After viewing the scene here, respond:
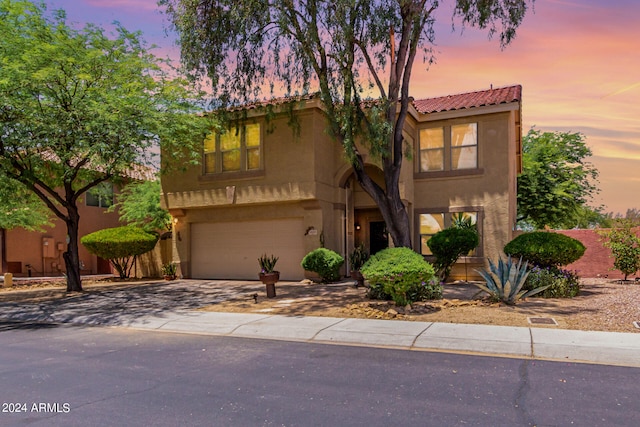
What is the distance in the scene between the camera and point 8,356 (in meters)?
8.41

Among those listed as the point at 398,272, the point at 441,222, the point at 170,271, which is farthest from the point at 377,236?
the point at 398,272

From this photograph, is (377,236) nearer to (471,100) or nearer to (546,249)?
(471,100)

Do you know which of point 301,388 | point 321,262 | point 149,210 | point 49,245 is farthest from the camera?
point 49,245

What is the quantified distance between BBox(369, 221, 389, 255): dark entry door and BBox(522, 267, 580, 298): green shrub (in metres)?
8.07

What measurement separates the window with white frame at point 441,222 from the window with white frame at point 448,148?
1.76m

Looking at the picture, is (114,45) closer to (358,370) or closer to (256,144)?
(256,144)

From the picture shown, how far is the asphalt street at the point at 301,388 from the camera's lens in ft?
17.0

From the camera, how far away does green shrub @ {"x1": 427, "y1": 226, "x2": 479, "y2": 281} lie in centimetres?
1647

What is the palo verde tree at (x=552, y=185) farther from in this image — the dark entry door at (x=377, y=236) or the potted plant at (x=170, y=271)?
the potted plant at (x=170, y=271)

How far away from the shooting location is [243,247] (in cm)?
2055

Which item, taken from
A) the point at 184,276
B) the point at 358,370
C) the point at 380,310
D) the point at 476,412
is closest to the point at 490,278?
the point at 380,310

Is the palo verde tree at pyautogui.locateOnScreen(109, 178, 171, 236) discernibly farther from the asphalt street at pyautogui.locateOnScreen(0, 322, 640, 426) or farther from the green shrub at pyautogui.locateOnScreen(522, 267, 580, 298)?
the green shrub at pyautogui.locateOnScreen(522, 267, 580, 298)

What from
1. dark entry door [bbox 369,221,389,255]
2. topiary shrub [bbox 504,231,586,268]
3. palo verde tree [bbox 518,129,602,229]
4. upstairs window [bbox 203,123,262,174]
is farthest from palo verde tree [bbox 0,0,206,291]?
palo verde tree [bbox 518,129,602,229]

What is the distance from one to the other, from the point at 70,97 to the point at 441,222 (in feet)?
44.6
